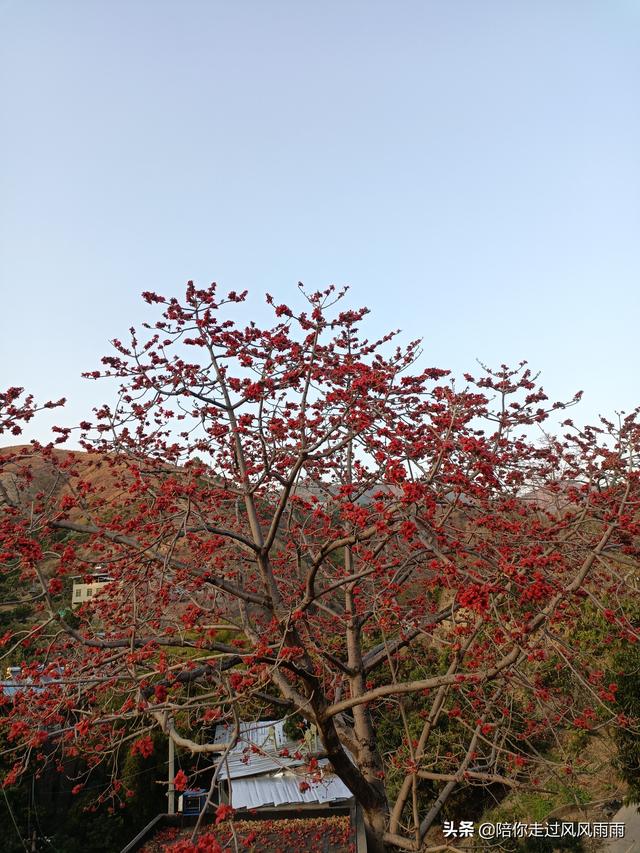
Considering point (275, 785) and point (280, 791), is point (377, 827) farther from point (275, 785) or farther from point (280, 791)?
point (275, 785)

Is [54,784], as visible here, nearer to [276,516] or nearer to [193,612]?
[193,612]

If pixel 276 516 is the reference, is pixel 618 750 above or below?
below

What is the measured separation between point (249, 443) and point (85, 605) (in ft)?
7.05

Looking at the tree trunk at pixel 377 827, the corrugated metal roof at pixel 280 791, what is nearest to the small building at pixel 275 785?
the corrugated metal roof at pixel 280 791

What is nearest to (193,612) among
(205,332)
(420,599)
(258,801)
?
(205,332)

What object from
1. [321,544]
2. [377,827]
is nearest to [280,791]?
[377,827]

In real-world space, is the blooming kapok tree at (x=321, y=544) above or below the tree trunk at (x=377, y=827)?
above

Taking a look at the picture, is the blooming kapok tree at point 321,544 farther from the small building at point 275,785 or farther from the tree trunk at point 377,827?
the small building at point 275,785

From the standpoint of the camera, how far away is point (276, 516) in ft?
13.9

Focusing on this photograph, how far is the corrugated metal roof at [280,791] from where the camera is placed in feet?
28.7

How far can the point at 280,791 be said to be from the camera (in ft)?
30.2

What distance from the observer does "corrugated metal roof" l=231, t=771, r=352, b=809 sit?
8742 mm

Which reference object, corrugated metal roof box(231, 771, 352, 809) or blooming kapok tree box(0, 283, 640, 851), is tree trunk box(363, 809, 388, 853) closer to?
blooming kapok tree box(0, 283, 640, 851)

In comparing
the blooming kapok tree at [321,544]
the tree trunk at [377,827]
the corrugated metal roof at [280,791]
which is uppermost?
the blooming kapok tree at [321,544]
